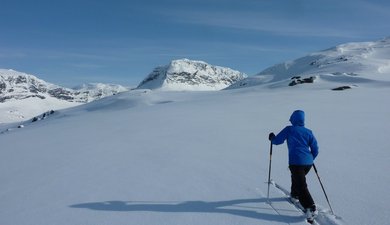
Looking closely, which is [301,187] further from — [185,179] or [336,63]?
[336,63]

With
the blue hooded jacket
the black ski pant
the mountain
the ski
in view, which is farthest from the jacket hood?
the mountain

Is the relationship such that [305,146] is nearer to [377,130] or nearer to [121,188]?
[121,188]

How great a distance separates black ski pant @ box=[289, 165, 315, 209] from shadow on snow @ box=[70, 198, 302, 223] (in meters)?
0.34

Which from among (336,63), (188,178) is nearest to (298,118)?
(188,178)

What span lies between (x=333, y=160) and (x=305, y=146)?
391 cm

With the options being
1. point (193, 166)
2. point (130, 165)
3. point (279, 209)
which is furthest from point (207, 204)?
point (130, 165)

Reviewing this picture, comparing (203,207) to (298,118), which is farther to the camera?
(298,118)

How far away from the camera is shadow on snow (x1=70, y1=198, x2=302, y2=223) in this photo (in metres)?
7.38

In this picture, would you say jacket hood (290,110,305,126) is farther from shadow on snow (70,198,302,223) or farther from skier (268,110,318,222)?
shadow on snow (70,198,302,223)

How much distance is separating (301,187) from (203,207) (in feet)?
6.39

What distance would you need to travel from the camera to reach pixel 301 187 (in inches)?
296

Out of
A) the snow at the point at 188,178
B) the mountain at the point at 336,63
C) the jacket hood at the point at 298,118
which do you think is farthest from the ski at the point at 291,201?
the mountain at the point at 336,63

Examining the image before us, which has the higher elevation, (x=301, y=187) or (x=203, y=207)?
(x=301, y=187)

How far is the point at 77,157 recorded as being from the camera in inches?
545
